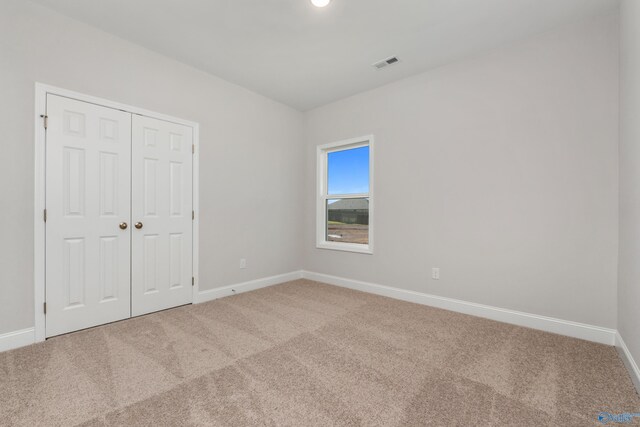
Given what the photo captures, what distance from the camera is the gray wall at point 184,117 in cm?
221

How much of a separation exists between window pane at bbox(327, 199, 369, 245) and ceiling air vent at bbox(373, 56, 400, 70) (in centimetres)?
171

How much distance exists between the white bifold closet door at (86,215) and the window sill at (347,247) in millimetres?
2542

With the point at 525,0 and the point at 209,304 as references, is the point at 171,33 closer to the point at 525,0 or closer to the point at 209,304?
the point at 209,304

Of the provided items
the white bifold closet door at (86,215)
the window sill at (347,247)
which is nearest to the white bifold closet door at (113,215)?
the white bifold closet door at (86,215)

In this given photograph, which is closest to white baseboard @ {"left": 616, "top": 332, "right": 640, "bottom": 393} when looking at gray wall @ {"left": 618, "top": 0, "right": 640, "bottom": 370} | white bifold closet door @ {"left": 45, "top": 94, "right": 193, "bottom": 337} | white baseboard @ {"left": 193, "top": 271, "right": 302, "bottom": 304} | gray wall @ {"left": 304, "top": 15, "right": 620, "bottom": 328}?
gray wall @ {"left": 618, "top": 0, "right": 640, "bottom": 370}

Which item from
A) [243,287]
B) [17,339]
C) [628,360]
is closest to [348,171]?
[243,287]

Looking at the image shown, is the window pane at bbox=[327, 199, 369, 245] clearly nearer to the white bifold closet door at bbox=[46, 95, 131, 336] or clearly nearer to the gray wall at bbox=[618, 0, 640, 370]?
the gray wall at bbox=[618, 0, 640, 370]

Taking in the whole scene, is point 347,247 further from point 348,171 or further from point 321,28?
point 321,28

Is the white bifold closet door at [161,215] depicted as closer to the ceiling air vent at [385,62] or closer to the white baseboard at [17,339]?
the white baseboard at [17,339]

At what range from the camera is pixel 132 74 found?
9.28 feet

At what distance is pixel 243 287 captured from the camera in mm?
3795

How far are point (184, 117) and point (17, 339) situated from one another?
248 centimetres

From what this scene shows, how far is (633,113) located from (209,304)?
4.05 meters

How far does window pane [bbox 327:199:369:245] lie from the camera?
409 centimetres
